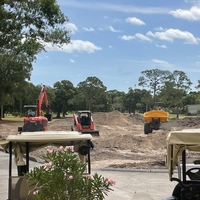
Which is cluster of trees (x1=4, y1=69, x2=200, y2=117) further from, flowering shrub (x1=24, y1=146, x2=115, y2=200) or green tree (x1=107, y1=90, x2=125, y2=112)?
flowering shrub (x1=24, y1=146, x2=115, y2=200)

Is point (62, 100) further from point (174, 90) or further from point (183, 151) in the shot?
point (183, 151)

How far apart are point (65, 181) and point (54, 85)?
80.0 metres

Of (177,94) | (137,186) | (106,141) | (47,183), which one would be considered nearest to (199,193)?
(47,183)

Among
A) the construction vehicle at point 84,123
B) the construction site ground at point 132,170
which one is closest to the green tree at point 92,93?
the construction vehicle at point 84,123

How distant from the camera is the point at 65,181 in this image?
4.43m

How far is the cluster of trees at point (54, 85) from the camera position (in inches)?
412

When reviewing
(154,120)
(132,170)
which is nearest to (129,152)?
(132,170)

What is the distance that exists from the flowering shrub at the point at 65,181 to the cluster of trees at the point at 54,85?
644 centimetres

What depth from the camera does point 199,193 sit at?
222 inches

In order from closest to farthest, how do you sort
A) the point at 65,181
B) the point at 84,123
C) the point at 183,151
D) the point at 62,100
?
the point at 65,181
the point at 183,151
the point at 84,123
the point at 62,100

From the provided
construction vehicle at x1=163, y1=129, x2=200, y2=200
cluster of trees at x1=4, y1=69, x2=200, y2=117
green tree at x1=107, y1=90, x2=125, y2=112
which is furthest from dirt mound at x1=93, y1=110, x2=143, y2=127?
construction vehicle at x1=163, y1=129, x2=200, y2=200

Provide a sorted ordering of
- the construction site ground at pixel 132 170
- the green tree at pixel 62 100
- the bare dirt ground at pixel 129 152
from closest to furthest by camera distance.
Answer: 1. the construction site ground at pixel 132 170
2. the bare dirt ground at pixel 129 152
3. the green tree at pixel 62 100

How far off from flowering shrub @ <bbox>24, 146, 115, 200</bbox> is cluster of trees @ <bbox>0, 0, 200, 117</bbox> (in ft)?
21.1

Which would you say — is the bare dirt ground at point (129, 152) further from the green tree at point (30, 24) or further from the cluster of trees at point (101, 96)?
the cluster of trees at point (101, 96)
